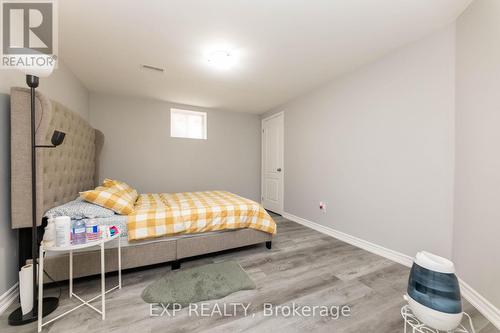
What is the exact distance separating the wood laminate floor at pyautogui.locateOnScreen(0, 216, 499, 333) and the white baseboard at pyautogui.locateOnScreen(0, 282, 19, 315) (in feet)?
0.14

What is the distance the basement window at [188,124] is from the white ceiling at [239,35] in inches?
41.8

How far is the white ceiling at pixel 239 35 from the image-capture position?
1638 mm

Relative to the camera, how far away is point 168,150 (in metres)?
3.98

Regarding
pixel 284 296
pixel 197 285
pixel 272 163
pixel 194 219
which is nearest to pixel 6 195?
pixel 194 219

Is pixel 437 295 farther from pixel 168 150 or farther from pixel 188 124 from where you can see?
pixel 188 124

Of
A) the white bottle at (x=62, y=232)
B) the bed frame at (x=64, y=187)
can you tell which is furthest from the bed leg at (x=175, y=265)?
the white bottle at (x=62, y=232)

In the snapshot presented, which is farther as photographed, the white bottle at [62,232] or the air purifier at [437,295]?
the white bottle at [62,232]

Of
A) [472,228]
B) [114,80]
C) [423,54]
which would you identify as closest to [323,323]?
[472,228]

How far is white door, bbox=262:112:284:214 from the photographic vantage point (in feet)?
14.0

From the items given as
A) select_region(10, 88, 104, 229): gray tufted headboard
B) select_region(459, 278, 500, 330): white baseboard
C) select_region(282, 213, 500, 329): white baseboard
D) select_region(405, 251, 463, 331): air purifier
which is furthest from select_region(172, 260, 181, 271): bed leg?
select_region(459, 278, 500, 330): white baseboard

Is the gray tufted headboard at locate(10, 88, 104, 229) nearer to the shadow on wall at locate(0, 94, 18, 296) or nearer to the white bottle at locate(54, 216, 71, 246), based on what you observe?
the shadow on wall at locate(0, 94, 18, 296)

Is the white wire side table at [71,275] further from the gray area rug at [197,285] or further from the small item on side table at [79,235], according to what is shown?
the gray area rug at [197,285]

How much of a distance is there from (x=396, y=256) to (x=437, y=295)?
133 centimetres

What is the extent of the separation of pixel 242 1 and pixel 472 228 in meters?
2.55
